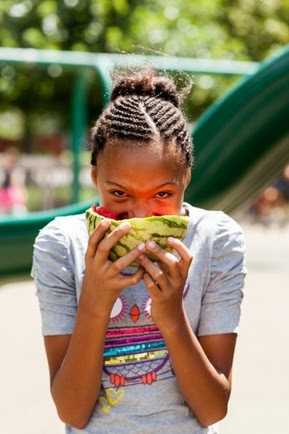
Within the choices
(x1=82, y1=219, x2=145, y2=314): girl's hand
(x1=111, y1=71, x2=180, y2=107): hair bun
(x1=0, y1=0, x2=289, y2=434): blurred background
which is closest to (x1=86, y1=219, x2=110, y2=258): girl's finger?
(x1=82, y1=219, x2=145, y2=314): girl's hand

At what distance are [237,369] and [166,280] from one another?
2.56 m

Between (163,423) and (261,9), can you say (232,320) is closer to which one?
(163,423)

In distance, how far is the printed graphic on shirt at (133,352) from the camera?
1.79 meters

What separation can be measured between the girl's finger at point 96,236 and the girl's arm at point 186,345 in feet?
0.27

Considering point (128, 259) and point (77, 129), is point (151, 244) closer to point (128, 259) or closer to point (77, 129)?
point (128, 259)

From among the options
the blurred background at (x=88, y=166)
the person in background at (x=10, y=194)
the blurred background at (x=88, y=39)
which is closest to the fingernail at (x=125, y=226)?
the blurred background at (x=88, y=166)

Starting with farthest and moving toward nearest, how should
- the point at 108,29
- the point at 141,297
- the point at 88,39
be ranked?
the point at 88,39
the point at 108,29
the point at 141,297

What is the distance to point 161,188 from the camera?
1.71 meters

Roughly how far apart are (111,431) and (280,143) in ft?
8.68

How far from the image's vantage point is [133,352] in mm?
1794

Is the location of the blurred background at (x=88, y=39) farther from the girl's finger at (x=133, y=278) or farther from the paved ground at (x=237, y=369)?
the girl's finger at (x=133, y=278)

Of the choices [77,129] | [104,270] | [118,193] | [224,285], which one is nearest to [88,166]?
[77,129]

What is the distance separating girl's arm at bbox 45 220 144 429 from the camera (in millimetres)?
1626

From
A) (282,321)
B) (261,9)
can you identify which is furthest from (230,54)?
(282,321)
